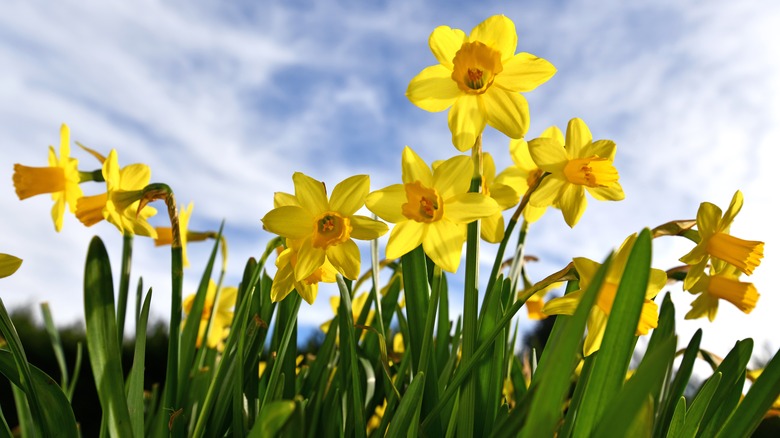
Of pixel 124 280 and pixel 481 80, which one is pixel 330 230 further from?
pixel 124 280

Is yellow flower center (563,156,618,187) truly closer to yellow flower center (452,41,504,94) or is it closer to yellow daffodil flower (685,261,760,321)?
yellow flower center (452,41,504,94)

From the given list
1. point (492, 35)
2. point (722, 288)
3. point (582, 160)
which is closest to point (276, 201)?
point (492, 35)

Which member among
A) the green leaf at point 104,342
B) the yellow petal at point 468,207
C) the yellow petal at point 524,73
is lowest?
→ the green leaf at point 104,342

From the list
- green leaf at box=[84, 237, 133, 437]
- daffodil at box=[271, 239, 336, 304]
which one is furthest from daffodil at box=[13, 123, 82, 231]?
daffodil at box=[271, 239, 336, 304]

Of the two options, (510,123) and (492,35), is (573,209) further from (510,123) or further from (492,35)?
(492,35)

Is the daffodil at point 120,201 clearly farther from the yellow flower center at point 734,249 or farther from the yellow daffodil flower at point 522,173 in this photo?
the yellow flower center at point 734,249

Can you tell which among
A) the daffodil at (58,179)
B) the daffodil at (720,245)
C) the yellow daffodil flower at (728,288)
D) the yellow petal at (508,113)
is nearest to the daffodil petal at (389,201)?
the yellow petal at (508,113)
